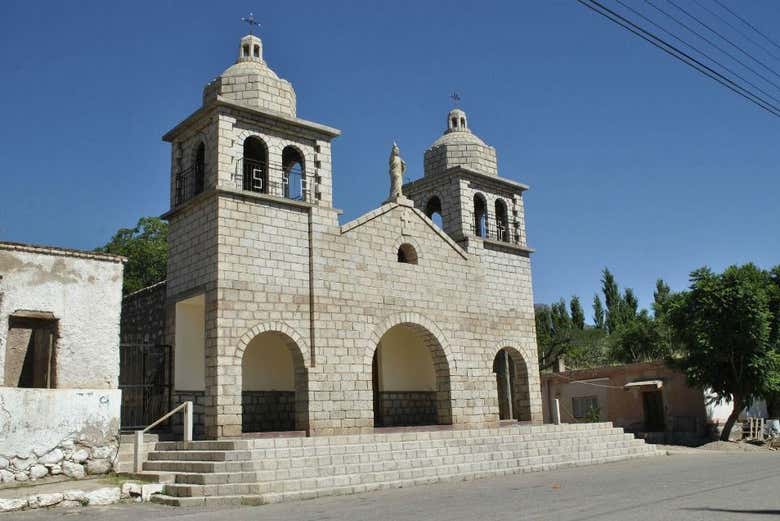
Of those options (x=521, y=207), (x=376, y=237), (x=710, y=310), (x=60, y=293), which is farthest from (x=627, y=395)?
(x=60, y=293)

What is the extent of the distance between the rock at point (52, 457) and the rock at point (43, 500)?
1.93m

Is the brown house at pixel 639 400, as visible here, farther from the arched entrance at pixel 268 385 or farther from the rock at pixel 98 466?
the rock at pixel 98 466

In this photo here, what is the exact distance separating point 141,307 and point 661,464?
511 inches

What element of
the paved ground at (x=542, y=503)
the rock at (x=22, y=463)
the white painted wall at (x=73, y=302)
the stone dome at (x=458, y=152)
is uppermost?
the stone dome at (x=458, y=152)

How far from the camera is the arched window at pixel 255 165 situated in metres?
17.3

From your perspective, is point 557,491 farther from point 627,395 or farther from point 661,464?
point 627,395

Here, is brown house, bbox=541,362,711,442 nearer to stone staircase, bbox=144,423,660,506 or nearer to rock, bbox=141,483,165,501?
stone staircase, bbox=144,423,660,506

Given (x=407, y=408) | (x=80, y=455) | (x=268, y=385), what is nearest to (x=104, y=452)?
(x=80, y=455)

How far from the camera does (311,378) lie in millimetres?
16344

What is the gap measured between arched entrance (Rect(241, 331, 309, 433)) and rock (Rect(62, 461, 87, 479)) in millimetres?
4890

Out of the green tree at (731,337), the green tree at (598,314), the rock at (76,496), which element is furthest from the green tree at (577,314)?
the rock at (76,496)

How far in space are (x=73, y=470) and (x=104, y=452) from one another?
23.6 inches

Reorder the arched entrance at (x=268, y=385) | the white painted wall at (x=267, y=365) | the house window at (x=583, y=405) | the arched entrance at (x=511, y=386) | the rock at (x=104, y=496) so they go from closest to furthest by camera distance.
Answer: the rock at (x=104, y=496), the arched entrance at (x=268, y=385), the white painted wall at (x=267, y=365), the arched entrance at (x=511, y=386), the house window at (x=583, y=405)

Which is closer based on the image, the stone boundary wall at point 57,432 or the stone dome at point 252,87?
the stone boundary wall at point 57,432
